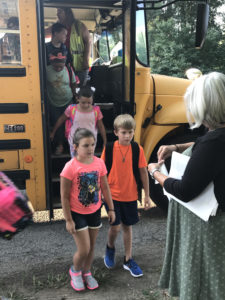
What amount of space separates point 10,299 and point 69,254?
779mm

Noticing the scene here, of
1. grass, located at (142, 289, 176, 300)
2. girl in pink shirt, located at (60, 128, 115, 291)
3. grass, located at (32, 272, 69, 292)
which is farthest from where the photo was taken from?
grass, located at (32, 272, 69, 292)

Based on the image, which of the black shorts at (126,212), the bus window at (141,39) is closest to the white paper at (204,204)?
the black shorts at (126,212)

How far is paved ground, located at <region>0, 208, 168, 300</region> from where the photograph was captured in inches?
85.1

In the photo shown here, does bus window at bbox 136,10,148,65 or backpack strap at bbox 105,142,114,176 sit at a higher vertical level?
bus window at bbox 136,10,148,65

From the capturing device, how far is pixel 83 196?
6.77 feet

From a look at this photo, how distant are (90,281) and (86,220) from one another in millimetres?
478

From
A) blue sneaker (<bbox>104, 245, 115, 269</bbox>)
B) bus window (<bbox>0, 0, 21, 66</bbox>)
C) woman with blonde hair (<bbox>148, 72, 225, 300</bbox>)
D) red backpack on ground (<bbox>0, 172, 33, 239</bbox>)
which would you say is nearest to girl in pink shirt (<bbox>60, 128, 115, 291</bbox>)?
blue sneaker (<bbox>104, 245, 115, 269</bbox>)

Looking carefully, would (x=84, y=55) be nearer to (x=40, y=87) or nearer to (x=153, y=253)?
(x=40, y=87)

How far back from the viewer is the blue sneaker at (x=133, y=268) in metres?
2.35

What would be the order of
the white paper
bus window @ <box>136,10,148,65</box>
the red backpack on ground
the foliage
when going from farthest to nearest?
1. the foliage
2. bus window @ <box>136,10,148,65</box>
3. the white paper
4. the red backpack on ground

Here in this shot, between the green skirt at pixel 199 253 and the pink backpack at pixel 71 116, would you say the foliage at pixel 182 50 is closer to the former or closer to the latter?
the pink backpack at pixel 71 116

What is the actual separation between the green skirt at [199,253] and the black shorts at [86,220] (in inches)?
27.4

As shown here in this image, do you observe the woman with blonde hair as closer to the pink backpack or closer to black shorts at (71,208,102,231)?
black shorts at (71,208,102,231)

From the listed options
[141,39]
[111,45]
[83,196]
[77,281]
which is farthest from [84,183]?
[111,45]
